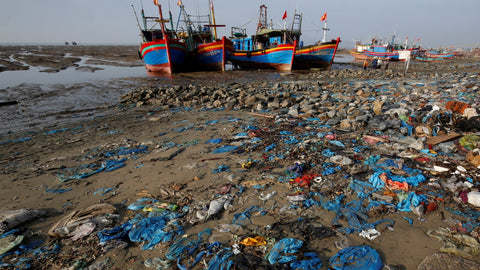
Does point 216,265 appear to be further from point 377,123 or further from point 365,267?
point 377,123

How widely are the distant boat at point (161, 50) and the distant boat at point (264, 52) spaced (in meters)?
6.03

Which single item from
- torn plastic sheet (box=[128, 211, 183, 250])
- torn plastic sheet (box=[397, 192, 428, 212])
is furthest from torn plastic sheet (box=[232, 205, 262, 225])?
torn plastic sheet (box=[397, 192, 428, 212])

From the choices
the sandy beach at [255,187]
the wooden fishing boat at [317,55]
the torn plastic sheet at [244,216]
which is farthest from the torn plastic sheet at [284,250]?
the wooden fishing boat at [317,55]

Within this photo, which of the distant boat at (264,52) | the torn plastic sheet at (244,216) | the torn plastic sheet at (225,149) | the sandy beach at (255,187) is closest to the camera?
the sandy beach at (255,187)

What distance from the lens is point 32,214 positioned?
263cm

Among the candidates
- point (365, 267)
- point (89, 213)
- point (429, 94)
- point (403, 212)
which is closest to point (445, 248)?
point (403, 212)

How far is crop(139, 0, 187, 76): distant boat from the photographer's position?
1841 cm

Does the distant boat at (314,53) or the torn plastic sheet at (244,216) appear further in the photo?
the distant boat at (314,53)

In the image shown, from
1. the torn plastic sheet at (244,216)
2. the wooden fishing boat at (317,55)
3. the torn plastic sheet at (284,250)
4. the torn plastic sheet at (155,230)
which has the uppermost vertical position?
the wooden fishing boat at (317,55)

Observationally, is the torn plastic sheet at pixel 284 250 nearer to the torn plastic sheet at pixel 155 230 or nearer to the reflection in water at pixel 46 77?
the torn plastic sheet at pixel 155 230

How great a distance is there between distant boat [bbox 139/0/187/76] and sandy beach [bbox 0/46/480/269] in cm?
1421

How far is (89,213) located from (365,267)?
2963 mm

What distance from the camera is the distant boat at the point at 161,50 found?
60.4ft

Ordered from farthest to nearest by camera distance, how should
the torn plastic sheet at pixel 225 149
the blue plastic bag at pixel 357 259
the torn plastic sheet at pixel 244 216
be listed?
the torn plastic sheet at pixel 225 149 < the torn plastic sheet at pixel 244 216 < the blue plastic bag at pixel 357 259
